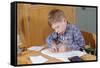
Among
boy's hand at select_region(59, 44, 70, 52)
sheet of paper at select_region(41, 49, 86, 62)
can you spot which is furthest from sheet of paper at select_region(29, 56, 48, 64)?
boy's hand at select_region(59, 44, 70, 52)

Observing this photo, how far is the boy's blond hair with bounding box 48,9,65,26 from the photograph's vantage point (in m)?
2.43

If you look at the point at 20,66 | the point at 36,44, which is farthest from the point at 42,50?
the point at 20,66

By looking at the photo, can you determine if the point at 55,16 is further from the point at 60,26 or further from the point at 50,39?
the point at 50,39

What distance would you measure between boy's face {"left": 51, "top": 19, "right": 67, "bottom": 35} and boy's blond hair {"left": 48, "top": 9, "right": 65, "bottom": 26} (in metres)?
0.03

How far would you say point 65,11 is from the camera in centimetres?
249

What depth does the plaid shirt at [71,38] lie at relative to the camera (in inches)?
97.0

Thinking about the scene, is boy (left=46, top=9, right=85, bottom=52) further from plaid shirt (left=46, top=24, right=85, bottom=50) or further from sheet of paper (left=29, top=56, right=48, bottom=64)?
sheet of paper (left=29, top=56, right=48, bottom=64)

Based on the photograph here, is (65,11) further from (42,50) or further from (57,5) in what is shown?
(42,50)

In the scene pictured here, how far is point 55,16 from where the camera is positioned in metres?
2.46

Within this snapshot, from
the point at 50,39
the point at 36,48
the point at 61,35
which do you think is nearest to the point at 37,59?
the point at 36,48

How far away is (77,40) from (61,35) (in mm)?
189

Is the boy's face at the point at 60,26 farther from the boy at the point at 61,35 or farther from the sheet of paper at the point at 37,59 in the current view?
the sheet of paper at the point at 37,59

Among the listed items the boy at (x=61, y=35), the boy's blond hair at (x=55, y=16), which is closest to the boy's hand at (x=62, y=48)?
the boy at (x=61, y=35)

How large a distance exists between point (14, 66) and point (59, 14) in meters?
0.66
